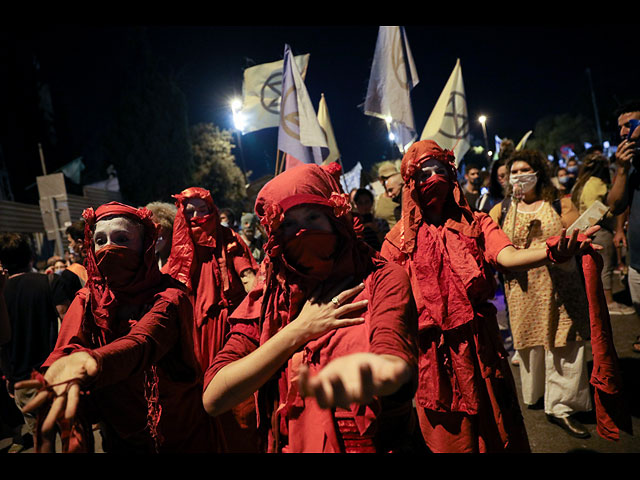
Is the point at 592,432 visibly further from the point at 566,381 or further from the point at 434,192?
the point at 434,192

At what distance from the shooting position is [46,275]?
4.86m

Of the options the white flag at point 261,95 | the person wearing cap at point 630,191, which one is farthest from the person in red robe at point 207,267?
the white flag at point 261,95

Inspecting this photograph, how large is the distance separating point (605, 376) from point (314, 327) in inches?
71.0

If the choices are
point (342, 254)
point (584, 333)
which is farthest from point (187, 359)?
point (584, 333)

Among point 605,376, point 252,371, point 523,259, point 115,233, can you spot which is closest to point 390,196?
point 523,259

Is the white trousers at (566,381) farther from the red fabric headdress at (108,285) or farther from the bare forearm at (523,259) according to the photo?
the red fabric headdress at (108,285)

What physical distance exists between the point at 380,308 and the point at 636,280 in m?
3.46

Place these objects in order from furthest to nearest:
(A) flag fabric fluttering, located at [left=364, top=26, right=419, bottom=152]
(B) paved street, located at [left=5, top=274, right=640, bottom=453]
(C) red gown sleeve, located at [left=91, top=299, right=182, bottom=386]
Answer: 1. (A) flag fabric fluttering, located at [left=364, top=26, right=419, bottom=152]
2. (B) paved street, located at [left=5, top=274, right=640, bottom=453]
3. (C) red gown sleeve, located at [left=91, top=299, right=182, bottom=386]

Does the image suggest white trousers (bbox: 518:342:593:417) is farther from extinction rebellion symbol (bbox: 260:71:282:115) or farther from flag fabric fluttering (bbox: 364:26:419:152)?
extinction rebellion symbol (bbox: 260:71:282:115)

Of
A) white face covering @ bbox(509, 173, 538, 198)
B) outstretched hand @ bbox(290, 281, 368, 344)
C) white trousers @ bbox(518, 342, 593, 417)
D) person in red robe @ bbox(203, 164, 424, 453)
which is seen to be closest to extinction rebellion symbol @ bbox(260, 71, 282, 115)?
white face covering @ bbox(509, 173, 538, 198)

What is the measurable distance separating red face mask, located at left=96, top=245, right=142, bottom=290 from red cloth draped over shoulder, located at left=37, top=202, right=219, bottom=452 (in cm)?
3

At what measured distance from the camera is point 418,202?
115 inches

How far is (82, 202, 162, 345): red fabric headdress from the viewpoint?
2.31 meters

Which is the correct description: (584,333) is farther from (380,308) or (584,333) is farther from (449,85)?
(449,85)
